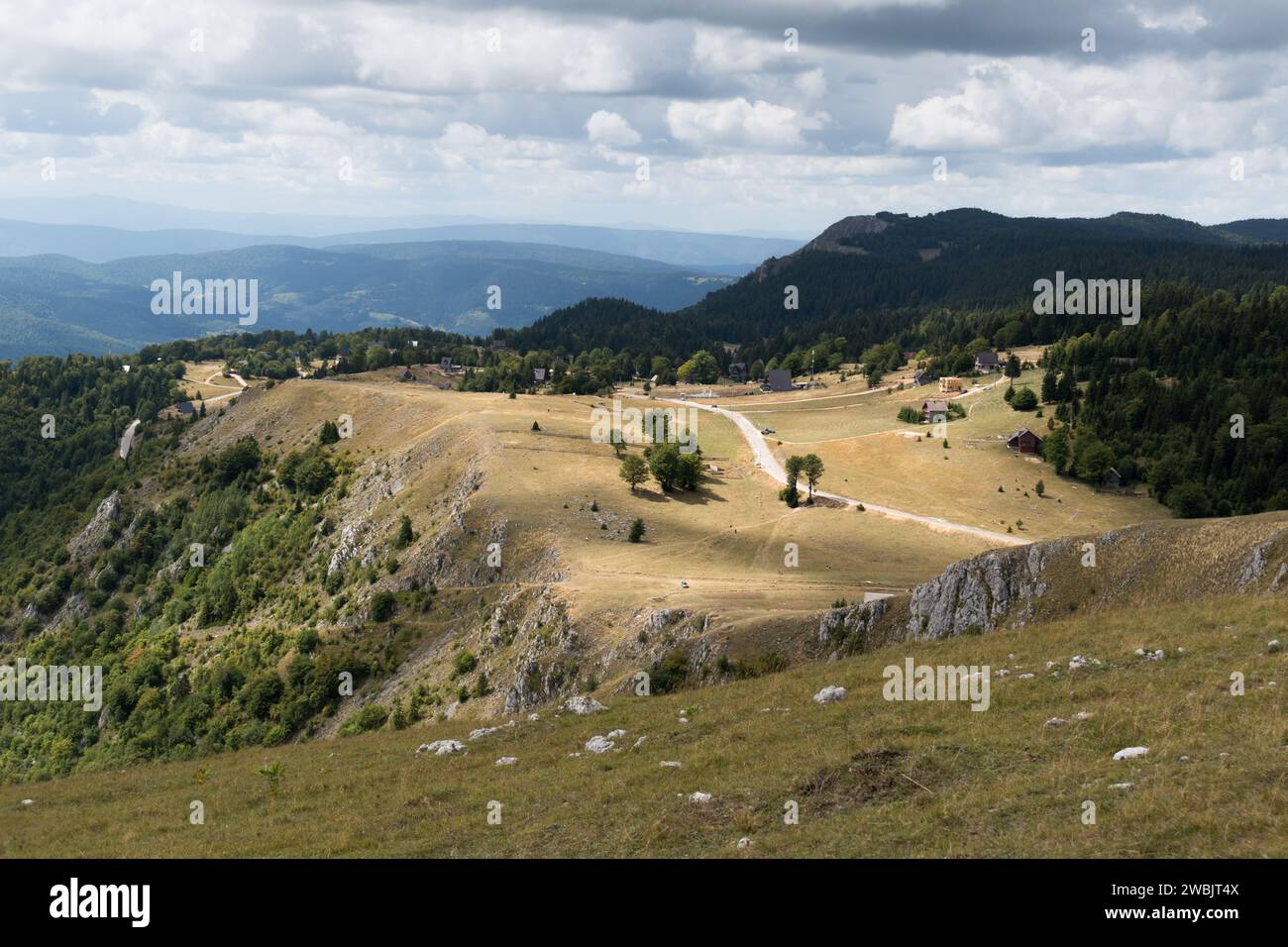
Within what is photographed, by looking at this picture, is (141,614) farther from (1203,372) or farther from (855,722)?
(1203,372)

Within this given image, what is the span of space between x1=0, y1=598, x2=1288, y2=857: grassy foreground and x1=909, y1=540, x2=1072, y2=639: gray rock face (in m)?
3.75

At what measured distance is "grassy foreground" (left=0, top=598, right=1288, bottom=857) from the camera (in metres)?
19.6

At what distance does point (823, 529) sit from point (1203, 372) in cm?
8295

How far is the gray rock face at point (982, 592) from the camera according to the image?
43438mm

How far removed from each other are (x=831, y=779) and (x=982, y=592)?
22902mm

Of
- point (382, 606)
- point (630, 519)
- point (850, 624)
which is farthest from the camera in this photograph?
point (630, 519)

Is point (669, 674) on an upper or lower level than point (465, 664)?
upper

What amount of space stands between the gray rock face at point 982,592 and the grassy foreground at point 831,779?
3754mm

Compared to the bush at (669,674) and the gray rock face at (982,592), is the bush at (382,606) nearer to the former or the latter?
the bush at (669,674)

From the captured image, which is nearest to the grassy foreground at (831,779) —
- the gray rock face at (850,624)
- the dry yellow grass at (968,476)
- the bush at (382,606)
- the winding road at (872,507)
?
the gray rock face at (850,624)

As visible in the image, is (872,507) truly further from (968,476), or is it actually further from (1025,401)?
(1025,401)

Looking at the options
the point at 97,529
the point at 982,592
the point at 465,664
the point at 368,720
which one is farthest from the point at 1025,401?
the point at 97,529

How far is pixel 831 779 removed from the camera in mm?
24031

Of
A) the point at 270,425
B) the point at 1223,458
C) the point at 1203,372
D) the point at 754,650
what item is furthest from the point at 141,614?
the point at 1203,372
